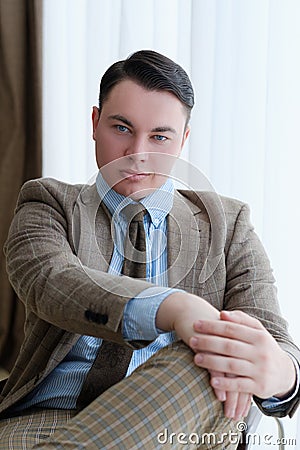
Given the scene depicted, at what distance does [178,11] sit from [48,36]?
0.58 m

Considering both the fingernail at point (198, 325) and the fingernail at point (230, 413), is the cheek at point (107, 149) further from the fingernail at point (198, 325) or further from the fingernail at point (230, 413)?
the fingernail at point (230, 413)

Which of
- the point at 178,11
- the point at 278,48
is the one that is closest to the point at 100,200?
the point at 278,48

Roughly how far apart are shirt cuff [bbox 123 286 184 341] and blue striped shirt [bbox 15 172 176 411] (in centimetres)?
18

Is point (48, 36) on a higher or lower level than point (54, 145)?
higher

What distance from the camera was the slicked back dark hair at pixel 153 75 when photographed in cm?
152

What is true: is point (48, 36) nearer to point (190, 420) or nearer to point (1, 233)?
point (1, 233)

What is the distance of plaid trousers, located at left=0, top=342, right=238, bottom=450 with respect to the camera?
1140 mm

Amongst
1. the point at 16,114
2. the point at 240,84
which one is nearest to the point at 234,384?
the point at 240,84

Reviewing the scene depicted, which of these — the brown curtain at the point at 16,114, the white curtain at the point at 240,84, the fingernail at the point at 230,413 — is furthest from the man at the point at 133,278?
the brown curtain at the point at 16,114

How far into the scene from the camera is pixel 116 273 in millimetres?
1548

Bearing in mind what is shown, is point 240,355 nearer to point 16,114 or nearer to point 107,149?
point 107,149

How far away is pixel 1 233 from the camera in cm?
289

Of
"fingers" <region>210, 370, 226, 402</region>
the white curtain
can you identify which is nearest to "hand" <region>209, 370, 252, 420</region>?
"fingers" <region>210, 370, 226, 402</region>

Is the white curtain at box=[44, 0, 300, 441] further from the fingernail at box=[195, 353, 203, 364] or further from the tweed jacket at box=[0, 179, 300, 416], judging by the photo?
the fingernail at box=[195, 353, 203, 364]
